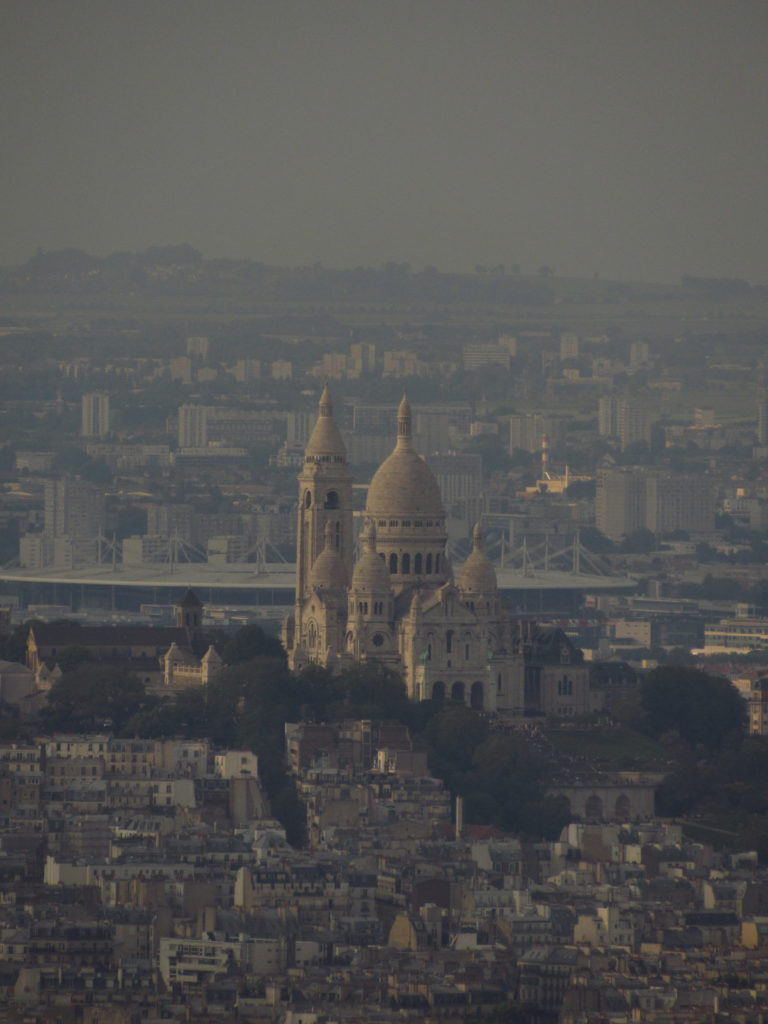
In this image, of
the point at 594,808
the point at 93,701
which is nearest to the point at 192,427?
the point at 93,701

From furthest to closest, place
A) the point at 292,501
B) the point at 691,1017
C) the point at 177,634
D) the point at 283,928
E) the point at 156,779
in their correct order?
the point at 292,501 → the point at 177,634 → the point at 156,779 → the point at 283,928 → the point at 691,1017

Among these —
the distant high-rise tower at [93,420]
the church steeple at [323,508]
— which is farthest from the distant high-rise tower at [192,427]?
the church steeple at [323,508]

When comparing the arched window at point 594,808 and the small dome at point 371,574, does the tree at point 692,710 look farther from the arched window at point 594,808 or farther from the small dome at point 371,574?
the small dome at point 371,574

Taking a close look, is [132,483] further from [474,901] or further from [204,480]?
[474,901]

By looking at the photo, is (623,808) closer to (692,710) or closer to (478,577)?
(692,710)

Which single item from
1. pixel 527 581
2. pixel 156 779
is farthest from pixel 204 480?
pixel 156 779
